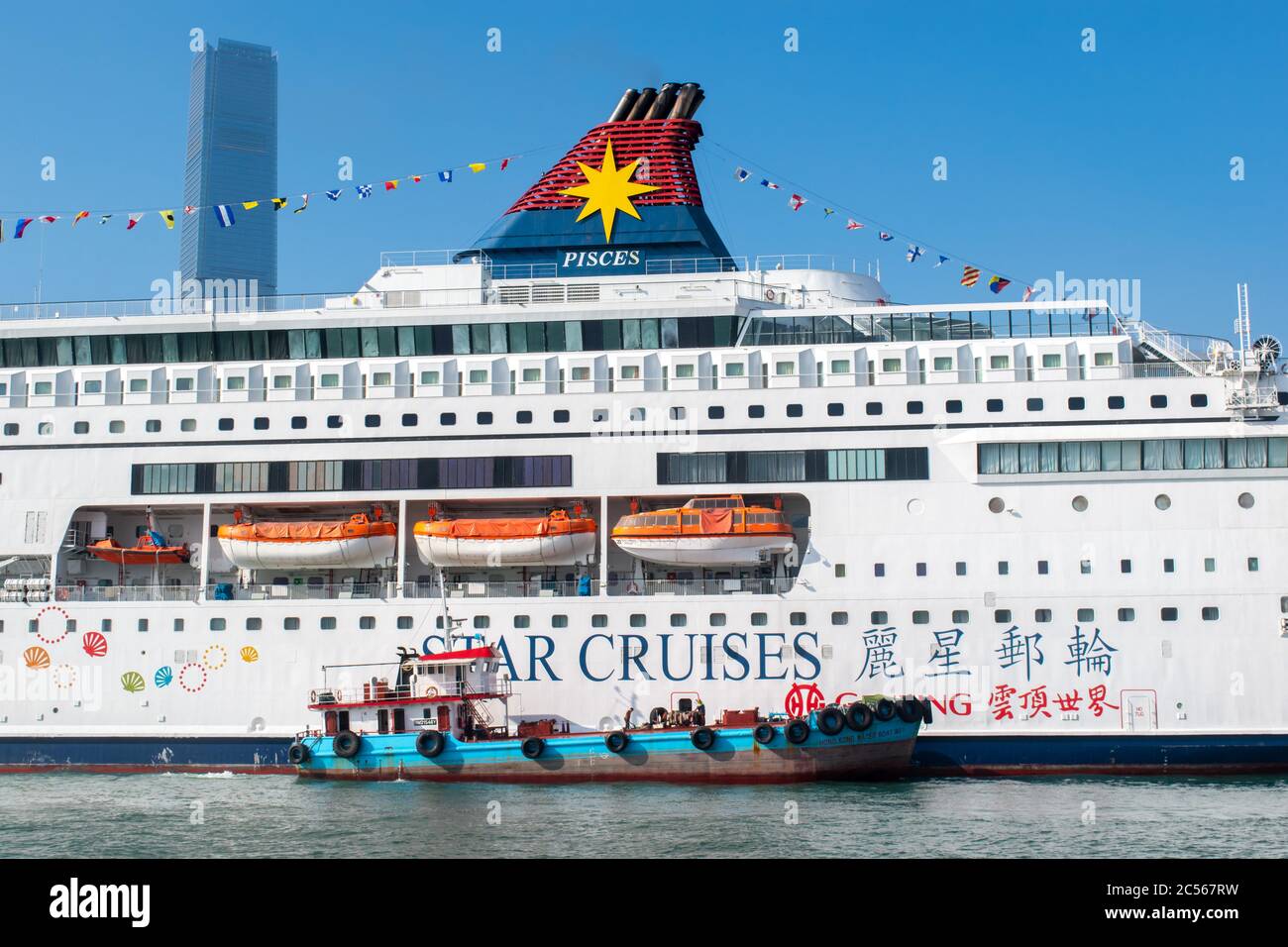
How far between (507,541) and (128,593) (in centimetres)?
766

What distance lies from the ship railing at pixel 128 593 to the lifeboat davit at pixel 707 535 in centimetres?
854

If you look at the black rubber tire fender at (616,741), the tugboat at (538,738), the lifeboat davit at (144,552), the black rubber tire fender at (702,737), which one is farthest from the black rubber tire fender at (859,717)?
the lifeboat davit at (144,552)

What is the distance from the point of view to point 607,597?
77.6 ft

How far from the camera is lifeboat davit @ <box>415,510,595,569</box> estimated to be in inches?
956

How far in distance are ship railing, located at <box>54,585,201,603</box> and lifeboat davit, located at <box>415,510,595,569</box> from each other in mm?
4879

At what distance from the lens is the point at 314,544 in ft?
81.7

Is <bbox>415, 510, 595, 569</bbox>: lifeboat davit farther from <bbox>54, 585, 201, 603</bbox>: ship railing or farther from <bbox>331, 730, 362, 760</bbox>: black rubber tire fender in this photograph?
<bbox>54, 585, 201, 603</bbox>: ship railing

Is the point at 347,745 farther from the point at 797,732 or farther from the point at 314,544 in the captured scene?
the point at 797,732

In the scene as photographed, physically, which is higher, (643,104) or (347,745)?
(643,104)

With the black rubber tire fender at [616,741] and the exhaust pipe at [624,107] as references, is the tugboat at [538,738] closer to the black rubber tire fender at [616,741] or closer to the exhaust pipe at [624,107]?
the black rubber tire fender at [616,741]

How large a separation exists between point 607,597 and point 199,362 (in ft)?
33.1

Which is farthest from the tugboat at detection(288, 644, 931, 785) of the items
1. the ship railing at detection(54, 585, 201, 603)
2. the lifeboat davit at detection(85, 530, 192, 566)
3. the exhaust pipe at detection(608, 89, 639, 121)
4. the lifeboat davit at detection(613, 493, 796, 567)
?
the exhaust pipe at detection(608, 89, 639, 121)


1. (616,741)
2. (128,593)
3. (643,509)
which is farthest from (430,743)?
(128,593)

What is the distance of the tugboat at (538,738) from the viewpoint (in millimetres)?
22031
